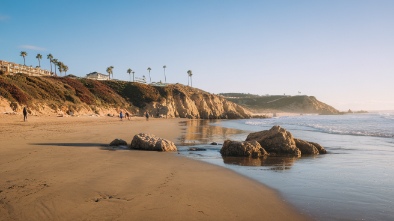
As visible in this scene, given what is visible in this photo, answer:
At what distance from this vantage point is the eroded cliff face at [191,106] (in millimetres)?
66375

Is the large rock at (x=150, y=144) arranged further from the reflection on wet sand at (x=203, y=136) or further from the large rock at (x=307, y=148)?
the large rock at (x=307, y=148)

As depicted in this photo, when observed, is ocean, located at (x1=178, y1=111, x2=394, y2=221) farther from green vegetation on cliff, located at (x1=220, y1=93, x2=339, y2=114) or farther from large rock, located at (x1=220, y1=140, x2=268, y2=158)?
green vegetation on cliff, located at (x1=220, y1=93, x2=339, y2=114)

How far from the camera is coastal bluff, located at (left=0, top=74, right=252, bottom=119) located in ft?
122

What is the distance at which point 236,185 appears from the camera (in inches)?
269

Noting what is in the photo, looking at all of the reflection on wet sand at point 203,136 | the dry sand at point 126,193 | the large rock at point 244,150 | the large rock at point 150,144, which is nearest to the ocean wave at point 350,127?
the reflection on wet sand at point 203,136

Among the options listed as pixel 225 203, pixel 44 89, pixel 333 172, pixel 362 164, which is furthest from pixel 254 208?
pixel 44 89

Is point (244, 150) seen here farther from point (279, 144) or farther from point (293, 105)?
point (293, 105)

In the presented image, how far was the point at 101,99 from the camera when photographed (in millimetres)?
57094

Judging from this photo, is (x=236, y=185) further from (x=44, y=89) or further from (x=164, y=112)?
(x=164, y=112)

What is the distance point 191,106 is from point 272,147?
62.3m

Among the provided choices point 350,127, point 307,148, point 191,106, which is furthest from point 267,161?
point 191,106

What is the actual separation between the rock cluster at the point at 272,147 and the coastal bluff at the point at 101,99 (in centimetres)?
3053

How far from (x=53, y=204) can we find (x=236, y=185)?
4.04 metres

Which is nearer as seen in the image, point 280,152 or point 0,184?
point 0,184
